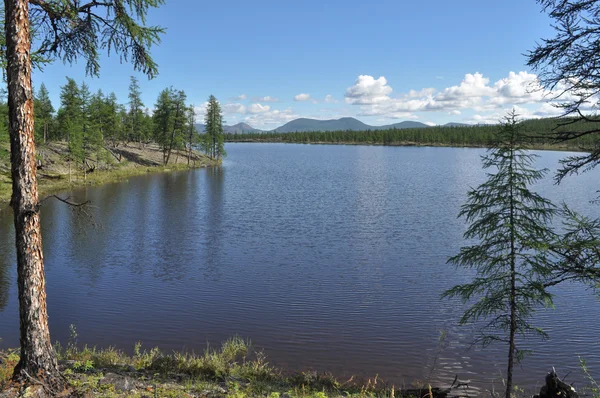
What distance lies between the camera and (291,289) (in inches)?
717

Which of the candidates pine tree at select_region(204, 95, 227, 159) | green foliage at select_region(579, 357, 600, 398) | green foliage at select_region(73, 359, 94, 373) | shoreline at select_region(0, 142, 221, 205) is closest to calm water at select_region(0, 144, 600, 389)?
green foliage at select_region(579, 357, 600, 398)

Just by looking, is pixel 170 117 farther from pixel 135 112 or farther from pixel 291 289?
pixel 291 289

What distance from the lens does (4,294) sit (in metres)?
17.4

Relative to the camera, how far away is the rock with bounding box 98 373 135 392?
7991 millimetres

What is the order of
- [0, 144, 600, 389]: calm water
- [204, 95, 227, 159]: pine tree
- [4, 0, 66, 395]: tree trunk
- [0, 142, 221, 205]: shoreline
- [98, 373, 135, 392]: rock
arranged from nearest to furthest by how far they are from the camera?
[4, 0, 66, 395]: tree trunk, [98, 373, 135, 392]: rock, [0, 144, 600, 389]: calm water, [0, 142, 221, 205]: shoreline, [204, 95, 227, 159]: pine tree

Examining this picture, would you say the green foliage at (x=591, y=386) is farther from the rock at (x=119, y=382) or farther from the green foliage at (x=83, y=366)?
the green foliage at (x=83, y=366)

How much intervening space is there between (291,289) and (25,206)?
1265 cm

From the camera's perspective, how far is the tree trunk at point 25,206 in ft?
22.4

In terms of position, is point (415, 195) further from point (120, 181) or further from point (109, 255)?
point (120, 181)

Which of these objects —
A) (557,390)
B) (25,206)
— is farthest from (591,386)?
(25,206)

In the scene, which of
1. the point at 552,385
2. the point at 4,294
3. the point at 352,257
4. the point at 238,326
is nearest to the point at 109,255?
the point at 4,294

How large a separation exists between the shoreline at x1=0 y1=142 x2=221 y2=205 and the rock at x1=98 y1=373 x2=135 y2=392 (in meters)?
28.2

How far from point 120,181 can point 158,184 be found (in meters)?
6.14

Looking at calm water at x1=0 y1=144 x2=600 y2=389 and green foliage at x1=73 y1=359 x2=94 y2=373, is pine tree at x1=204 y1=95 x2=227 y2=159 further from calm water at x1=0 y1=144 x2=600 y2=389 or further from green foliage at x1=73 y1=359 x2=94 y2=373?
green foliage at x1=73 y1=359 x2=94 y2=373
